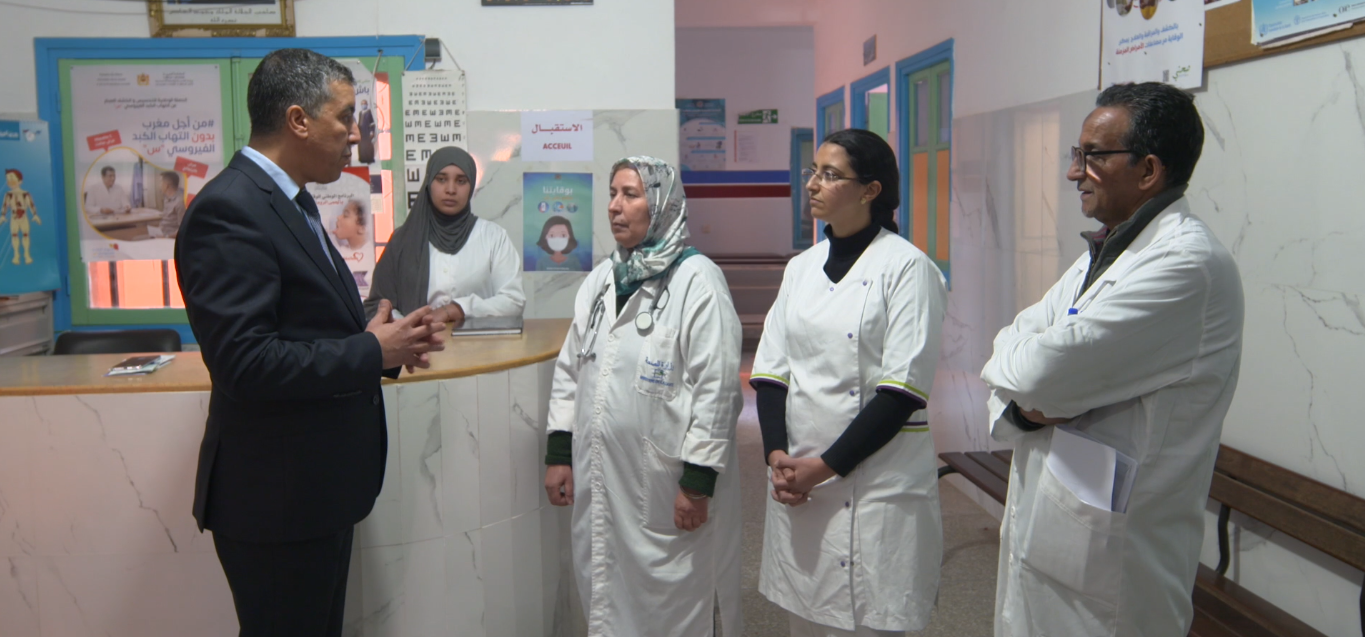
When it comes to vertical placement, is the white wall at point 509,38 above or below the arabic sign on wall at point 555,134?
above

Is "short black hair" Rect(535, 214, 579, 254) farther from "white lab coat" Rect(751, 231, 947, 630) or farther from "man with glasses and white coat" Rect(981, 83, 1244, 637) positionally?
"man with glasses and white coat" Rect(981, 83, 1244, 637)

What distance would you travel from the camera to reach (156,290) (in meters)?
4.68

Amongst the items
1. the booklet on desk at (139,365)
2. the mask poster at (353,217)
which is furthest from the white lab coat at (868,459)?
the mask poster at (353,217)

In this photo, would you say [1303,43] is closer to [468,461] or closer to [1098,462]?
[1098,462]

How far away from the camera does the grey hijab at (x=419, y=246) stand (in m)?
3.70

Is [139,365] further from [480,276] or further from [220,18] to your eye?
[220,18]

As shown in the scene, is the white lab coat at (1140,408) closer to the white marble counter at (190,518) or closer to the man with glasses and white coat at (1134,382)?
the man with glasses and white coat at (1134,382)

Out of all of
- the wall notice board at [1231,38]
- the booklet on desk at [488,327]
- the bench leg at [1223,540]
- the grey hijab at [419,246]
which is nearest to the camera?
the wall notice board at [1231,38]

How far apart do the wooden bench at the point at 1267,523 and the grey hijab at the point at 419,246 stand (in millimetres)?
2719

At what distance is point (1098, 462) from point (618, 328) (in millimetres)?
1162

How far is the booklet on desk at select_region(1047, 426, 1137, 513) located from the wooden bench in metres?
1.01

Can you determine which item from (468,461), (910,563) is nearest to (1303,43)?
(910,563)

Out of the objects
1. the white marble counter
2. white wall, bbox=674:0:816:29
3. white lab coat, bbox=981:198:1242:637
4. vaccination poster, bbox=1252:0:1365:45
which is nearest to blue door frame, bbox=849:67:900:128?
white wall, bbox=674:0:816:29

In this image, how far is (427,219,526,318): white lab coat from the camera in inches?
146
